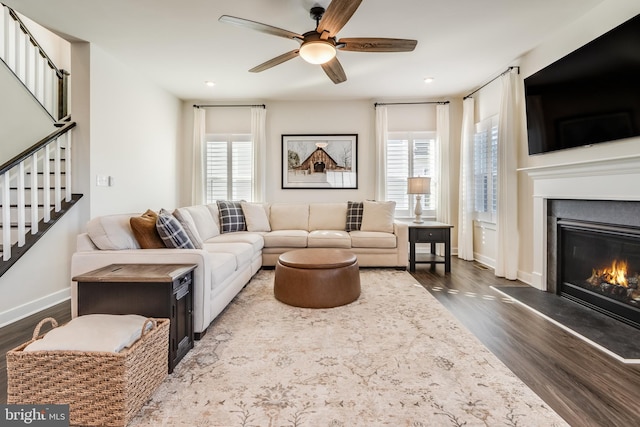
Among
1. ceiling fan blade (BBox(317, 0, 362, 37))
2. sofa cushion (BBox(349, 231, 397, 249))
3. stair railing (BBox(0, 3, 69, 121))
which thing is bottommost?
sofa cushion (BBox(349, 231, 397, 249))

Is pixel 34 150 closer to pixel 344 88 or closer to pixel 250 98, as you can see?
pixel 250 98

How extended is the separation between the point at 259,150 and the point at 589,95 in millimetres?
4201

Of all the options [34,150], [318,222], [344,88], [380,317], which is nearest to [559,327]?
[380,317]

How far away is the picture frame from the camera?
5.16 metres

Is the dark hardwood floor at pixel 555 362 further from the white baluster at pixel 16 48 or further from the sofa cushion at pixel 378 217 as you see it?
the white baluster at pixel 16 48

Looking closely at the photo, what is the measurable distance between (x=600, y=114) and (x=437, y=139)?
2.62 metres

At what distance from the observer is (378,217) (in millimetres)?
4410

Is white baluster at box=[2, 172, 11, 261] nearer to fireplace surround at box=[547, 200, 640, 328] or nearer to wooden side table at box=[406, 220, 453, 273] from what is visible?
wooden side table at box=[406, 220, 453, 273]

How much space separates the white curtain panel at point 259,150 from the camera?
16.7 feet

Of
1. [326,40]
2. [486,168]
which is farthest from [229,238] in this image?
[486,168]

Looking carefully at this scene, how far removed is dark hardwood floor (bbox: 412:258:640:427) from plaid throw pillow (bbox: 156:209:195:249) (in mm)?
2342

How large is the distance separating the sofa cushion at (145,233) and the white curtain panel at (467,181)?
14.0 feet

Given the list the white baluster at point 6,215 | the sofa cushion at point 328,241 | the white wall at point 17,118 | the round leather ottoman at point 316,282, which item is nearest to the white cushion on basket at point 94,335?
the round leather ottoman at point 316,282

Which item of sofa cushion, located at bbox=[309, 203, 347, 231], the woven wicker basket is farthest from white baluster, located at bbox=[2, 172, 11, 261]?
sofa cushion, located at bbox=[309, 203, 347, 231]
